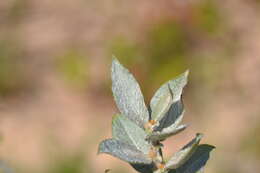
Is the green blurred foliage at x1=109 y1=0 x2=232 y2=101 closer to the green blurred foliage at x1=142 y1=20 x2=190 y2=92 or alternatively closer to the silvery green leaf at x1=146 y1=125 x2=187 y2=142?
the green blurred foliage at x1=142 y1=20 x2=190 y2=92

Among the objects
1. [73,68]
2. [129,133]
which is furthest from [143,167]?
[73,68]

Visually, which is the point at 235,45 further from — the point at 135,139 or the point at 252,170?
the point at 135,139

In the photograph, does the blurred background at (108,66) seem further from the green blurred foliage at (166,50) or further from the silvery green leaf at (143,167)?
the silvery green leaf at (143,167)

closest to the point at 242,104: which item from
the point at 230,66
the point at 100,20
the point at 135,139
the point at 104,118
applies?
the point at 230,66

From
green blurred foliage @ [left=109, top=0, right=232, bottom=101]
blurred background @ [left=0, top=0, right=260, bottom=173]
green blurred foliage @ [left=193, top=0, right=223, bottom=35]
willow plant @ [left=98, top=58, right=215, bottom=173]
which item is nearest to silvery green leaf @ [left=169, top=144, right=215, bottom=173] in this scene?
willow plant @ [left=98, top=58, right=215, bottom=173]

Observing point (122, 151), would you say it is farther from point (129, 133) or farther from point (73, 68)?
point (73, 68)
